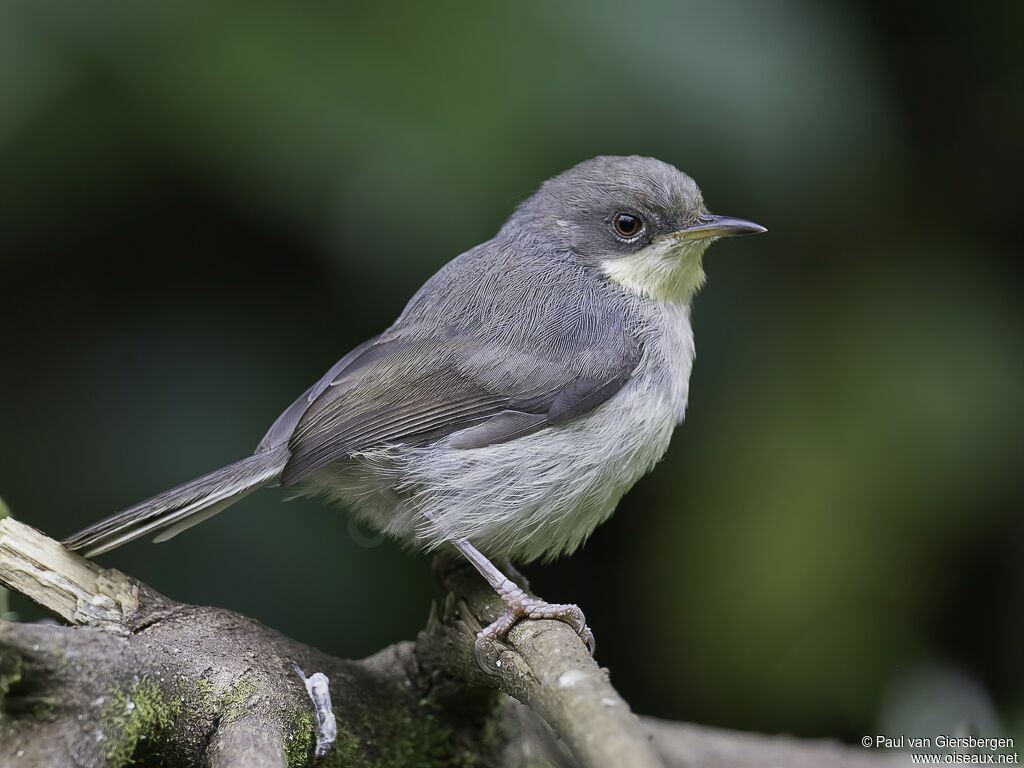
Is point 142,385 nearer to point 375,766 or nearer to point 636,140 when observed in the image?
point 375,766

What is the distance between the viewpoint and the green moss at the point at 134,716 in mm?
2398

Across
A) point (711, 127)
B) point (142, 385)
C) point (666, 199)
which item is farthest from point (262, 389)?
point (711, 127)

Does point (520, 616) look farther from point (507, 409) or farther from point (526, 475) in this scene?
point (507, 409)

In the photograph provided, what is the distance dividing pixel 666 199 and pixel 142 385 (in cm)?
220

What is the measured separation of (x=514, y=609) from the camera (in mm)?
2979

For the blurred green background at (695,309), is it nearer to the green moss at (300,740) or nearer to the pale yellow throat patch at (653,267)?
the pale yellow throat patch at (653,267)

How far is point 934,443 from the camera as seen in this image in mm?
4270

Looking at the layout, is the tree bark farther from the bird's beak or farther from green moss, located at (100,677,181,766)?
the bird's beak

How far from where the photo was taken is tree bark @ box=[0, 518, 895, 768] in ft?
7.48

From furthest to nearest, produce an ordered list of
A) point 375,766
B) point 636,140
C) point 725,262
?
1. point 725,262
2. point 636,140
3. point 375,766

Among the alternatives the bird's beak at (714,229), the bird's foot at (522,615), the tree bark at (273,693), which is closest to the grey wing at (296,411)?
the tree bark at (273,693)

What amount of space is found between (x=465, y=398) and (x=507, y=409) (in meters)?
0.14

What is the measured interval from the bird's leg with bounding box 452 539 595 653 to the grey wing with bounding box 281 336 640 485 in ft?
1.27

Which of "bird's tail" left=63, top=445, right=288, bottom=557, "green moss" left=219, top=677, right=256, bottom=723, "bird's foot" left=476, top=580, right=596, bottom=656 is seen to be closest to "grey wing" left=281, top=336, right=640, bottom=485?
"bird's tail" left=63, top=445, right=288, bottom=557
